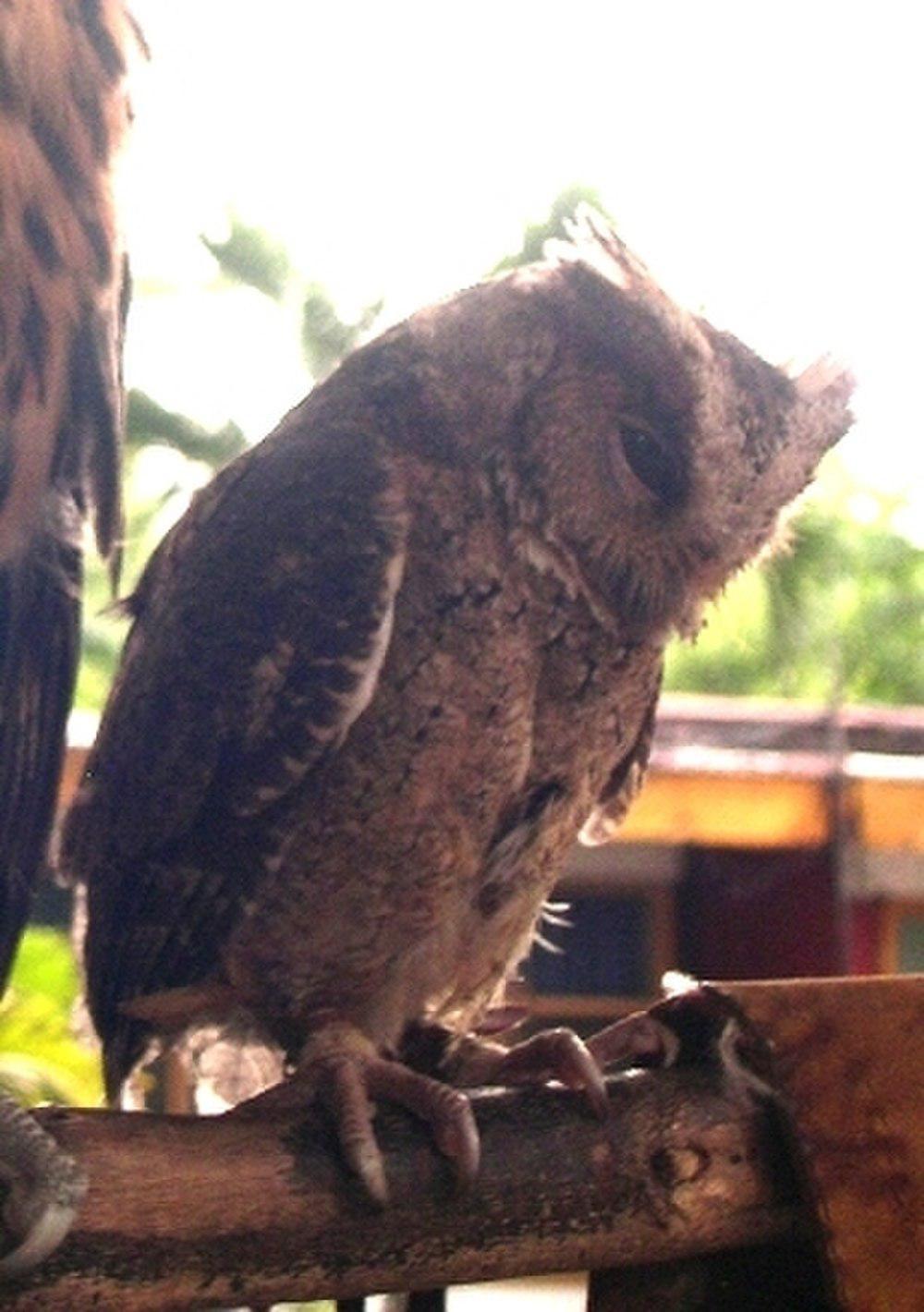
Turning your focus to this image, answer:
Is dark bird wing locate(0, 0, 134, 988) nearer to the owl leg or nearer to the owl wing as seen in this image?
the owl leg

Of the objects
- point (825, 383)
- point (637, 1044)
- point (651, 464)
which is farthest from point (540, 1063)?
point (825, 383)

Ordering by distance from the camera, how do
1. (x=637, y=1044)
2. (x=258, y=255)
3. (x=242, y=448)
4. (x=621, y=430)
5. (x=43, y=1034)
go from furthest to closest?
1. (x=258, y=255)
2. (x=242, y=448)
3. (x=43, y=1034)
4. (x=621, y=430)
5. (x=637, y=1044)

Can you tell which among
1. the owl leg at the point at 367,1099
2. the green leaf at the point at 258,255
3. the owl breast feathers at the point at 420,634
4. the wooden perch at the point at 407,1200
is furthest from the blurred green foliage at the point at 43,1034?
the wooden perch at the point at 407,1200

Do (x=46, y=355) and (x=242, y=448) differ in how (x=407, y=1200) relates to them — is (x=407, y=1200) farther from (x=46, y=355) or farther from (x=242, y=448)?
(x=242, y=448)

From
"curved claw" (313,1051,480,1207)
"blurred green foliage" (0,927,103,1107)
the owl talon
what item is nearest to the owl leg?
"curved claw" (313,1051,480,1207)

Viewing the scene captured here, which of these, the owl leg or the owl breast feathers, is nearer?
the owl leg

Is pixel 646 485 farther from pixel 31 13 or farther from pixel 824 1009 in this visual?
pixel 31 13

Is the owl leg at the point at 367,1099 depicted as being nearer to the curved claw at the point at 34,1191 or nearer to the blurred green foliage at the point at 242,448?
the curved claw at the point at 34,1191
